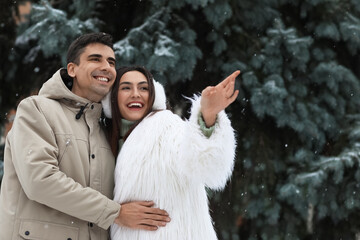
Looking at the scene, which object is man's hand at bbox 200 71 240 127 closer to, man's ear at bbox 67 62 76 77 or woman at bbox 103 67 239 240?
woman at bbox 103 67 239 240

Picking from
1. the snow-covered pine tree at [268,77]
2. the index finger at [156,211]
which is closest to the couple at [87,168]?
the index finger at [156,211]

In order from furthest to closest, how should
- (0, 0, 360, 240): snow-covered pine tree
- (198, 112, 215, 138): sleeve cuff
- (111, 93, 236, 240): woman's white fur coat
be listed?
(0, 0, 360, 240): snow-covered pine tree, (111, 93, 236, 240): woman's white fur coat, (198, 112, 215, 138): sleeve cuff

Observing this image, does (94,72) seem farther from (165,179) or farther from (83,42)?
(165,179)

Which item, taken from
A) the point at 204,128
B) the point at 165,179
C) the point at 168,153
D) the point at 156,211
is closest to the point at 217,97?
the point at 204,128

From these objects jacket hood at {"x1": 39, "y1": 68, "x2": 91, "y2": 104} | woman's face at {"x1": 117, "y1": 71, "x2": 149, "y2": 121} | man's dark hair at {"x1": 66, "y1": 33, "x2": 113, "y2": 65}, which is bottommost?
woman's face at {"x1": 117, "y1": 71, "x2": 149, "y2": 121}

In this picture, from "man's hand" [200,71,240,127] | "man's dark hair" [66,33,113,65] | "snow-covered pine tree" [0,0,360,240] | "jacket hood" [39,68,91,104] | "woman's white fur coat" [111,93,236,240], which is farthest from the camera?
"snow-covered pine tree" [0,0,360,240]

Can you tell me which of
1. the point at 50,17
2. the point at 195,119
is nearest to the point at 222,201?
the point at 50,17

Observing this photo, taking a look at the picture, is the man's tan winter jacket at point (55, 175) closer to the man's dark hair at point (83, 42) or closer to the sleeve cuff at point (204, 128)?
the man's dark hair at point (83, 42)

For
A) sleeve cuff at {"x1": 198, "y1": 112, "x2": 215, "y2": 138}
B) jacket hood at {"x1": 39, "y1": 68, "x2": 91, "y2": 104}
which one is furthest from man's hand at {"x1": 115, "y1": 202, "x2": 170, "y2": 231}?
jacket hood at {"x1": 39, "y1": 68, "x2": 91, "y2": 104}

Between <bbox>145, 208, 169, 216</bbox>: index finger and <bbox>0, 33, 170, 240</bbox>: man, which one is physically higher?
<bbox>0, 33, 170, 240</bbox>: man

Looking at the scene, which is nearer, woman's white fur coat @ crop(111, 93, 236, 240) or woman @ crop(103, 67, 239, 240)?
woman @ crop(103, 67, 239, 240)

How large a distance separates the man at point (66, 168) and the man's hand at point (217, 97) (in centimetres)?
59

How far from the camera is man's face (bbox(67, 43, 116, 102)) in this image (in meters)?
2.61

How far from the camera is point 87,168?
8.06 feet
